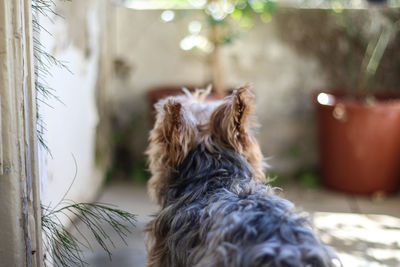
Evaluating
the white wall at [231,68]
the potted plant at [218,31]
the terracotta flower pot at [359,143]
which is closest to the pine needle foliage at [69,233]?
the potted plant at [218,31]

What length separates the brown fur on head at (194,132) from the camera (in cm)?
257

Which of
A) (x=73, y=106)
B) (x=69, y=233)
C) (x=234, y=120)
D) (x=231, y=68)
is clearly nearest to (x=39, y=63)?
(x=69, y=233)

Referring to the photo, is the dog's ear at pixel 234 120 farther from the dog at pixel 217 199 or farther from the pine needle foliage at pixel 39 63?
the pine needle foliage at pixel 39 63

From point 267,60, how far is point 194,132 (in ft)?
10.1

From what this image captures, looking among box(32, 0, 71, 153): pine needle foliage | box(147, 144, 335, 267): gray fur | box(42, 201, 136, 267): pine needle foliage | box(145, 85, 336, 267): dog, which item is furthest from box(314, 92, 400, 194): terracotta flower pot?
box(32, 0, 71, 153): pine needle foliage

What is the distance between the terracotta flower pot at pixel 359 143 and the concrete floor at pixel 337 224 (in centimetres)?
16

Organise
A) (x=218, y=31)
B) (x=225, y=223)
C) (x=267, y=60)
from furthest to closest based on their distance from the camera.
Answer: (x=267, y=60)
(x=218, y=31)
(x=225, y=223)

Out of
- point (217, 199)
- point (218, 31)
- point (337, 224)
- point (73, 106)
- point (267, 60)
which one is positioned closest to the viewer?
point (217, 199)

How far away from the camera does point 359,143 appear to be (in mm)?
5000

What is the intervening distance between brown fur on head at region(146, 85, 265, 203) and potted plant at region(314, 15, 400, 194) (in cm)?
238

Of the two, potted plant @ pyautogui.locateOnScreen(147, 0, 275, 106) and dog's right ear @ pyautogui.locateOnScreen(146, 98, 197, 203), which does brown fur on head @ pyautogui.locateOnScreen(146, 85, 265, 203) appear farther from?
potted plant @ pyautogui.locateOnScreen(147, 0, 275, 106)

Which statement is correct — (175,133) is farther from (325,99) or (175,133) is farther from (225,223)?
(325,99)

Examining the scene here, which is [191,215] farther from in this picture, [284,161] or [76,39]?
[284,161]

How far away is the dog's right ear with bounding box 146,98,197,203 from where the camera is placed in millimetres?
2584
